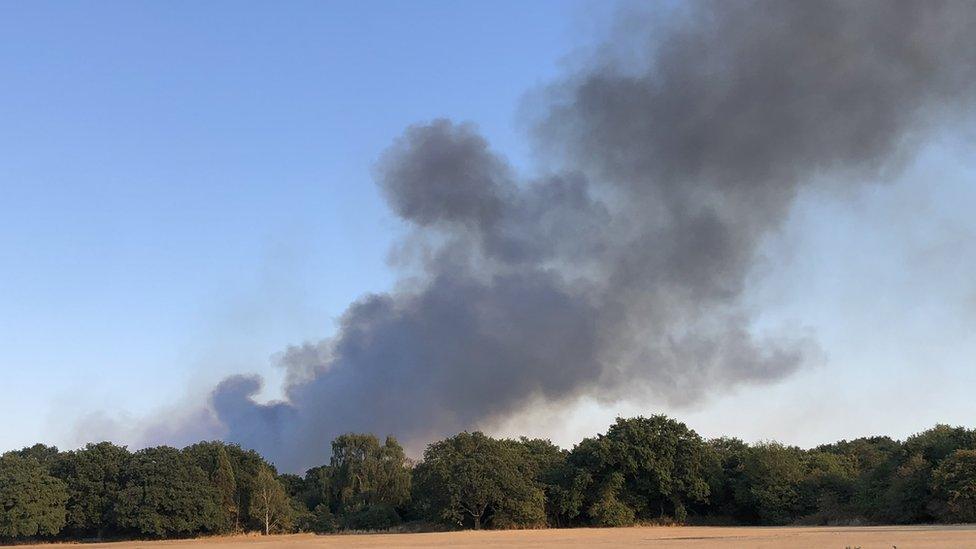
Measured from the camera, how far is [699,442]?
92.0 m

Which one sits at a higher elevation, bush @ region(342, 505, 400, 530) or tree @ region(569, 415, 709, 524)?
tree @ region(569, 415, 709, 524)

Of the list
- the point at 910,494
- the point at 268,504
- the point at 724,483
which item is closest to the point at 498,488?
the point at 724,483

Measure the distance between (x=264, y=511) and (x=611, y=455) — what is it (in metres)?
40.2

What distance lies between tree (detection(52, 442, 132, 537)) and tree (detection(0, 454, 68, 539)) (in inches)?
75.1

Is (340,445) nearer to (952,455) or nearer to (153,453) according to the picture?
(153,453)

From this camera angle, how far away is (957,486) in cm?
6612

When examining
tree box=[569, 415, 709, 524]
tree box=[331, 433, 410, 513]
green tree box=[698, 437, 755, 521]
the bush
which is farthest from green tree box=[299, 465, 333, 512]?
green tree box=[698, 437, 755, 521]

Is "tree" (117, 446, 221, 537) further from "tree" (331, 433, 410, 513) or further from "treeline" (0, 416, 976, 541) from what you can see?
"tree" (331, 433, 410, 513)

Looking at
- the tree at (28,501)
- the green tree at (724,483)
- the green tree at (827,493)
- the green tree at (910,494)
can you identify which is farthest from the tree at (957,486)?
the tree at (28,501)

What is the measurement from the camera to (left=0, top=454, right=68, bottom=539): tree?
82.7 m

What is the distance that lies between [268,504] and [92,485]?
18757 mm

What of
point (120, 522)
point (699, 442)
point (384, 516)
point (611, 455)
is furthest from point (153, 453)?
point (699, 442)

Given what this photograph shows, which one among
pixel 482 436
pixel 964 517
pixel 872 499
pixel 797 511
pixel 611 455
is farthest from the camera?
pixel 482 436

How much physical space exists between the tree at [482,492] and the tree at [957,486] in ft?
123
